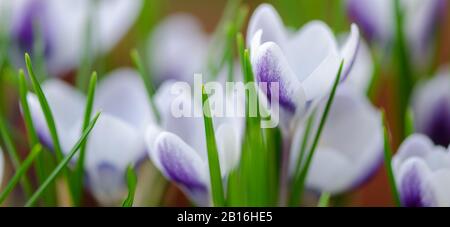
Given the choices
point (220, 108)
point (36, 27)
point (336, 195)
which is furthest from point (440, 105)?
point (36, 27)

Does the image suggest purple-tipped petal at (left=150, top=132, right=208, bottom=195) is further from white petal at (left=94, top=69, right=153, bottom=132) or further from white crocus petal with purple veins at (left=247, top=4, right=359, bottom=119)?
white petal at (left=94, top=69, right=153, bottom=132)

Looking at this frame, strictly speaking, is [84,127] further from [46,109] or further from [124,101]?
[124,101]

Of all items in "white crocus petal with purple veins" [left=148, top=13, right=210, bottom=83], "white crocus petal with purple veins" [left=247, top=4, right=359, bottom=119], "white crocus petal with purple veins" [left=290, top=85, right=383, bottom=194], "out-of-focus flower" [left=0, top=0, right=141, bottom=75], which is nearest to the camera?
"white crocus petal with purple veins" [left=247, top=4, right=359, bottom=119]

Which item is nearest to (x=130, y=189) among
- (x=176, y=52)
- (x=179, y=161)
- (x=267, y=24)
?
(x=179, y=161)

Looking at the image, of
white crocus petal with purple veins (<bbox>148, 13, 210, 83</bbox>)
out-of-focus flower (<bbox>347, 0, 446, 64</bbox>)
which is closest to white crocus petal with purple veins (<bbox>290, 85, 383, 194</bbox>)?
out-of-focus flower (<bbox>347, 0, 446, 64</bbox>)

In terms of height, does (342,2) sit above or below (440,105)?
above

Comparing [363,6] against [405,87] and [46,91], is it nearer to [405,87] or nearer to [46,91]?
[405,87]
